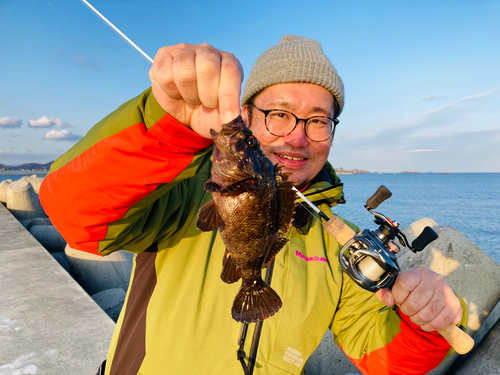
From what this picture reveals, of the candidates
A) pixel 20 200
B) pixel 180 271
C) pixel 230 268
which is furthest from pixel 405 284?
pixel 20 200

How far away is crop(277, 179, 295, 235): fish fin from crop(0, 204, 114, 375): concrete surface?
110 inches

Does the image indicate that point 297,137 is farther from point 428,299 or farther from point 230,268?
point 428,299

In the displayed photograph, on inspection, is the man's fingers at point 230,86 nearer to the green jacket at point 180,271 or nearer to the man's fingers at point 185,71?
the man's fingers at point 185,71

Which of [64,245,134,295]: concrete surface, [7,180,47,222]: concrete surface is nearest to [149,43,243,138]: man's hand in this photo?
[64,245,134,295]: concrete surface

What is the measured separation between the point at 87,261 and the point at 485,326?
7309 mm

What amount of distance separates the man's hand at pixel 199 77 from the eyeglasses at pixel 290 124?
4.60 ft

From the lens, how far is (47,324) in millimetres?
3861

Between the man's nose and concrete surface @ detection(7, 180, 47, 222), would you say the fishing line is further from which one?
concrete surface @ detection(7, 180, 47, 222)

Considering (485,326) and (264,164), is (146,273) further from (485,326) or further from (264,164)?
(485,326)

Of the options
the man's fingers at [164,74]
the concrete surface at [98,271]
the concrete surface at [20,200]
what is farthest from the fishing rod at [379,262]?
the concrete surface at [20,200]

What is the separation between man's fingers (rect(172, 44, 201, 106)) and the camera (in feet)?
4.97

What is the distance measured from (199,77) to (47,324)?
Answer: 13.3ft

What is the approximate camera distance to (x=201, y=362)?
219 cm

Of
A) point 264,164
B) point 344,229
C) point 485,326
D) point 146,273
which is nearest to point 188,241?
point 146,273
